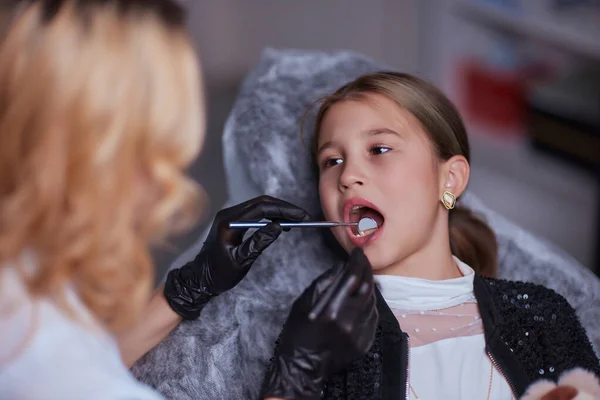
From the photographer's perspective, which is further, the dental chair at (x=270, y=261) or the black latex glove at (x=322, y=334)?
the dental chair at (x=270, y=261)

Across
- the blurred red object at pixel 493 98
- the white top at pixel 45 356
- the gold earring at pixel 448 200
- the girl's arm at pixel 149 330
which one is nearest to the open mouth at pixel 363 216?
the gold earring at pixel 448 200

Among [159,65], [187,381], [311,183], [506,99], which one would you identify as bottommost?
[506,99]

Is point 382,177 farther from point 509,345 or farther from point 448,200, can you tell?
point 509,345

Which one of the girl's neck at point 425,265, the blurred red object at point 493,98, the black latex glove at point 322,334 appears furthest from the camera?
the blurred red object at point 493,98

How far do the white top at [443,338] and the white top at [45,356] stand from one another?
44cm

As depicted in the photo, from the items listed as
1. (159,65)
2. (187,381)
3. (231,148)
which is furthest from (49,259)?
(231,148)

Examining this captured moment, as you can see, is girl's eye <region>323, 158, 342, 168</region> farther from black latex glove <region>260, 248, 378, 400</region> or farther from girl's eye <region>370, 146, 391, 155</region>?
black latex glove <region>260, 248, 378, 400</region>

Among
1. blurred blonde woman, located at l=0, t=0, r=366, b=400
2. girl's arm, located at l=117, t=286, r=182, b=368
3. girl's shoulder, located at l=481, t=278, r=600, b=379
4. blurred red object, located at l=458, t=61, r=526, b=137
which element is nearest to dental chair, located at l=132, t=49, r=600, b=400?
girl's arm, located at l=117, t=286, r=182, b=368

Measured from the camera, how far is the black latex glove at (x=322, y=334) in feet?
3.15

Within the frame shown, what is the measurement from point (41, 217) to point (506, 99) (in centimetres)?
220

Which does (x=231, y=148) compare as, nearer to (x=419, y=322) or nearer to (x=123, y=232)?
(x=419, y=322)

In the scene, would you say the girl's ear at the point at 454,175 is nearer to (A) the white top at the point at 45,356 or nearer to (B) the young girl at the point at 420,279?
(B) the young girl at the point at 420,279

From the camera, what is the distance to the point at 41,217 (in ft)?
2.59

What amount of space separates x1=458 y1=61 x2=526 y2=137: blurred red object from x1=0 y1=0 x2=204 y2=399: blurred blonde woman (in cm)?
206
